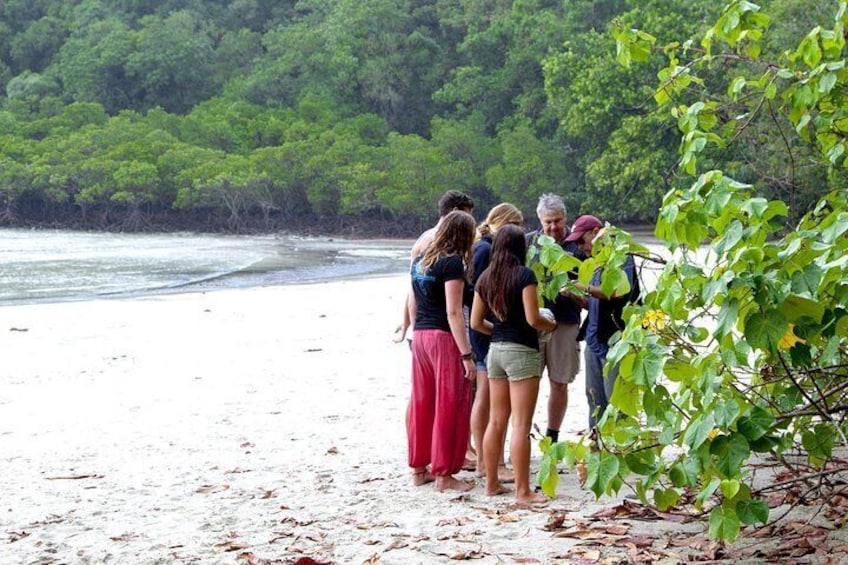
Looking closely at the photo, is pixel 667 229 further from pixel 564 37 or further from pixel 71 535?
pixel 564 37

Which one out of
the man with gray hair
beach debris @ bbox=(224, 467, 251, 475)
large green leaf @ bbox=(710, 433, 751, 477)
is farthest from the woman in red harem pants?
large green leaf @ bbox=(710, 433, 751, 477)

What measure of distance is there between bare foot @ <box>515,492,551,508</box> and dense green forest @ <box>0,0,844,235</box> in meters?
36.1

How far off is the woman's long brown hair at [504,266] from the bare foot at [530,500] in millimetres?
841

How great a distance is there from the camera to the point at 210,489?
5.66 meters

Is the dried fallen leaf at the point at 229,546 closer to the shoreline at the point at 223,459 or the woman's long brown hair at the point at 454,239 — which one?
the shoreline at the point at 223,459

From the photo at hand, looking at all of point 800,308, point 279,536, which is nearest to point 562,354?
point 279,536

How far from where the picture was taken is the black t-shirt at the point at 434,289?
540 cm

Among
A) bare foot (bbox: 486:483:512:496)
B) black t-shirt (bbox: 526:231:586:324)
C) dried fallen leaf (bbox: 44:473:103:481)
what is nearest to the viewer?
bare foot (bbox: 486:483:512:496)

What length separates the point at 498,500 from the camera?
5.24 metres

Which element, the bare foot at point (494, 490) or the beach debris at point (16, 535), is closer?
the beach debris at point (16, 535)

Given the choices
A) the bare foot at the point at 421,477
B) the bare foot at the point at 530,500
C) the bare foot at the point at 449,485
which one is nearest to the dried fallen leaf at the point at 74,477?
the bare foot at the point at 421,477

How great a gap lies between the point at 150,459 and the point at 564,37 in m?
49.0

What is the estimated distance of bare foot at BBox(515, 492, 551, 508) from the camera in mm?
5059

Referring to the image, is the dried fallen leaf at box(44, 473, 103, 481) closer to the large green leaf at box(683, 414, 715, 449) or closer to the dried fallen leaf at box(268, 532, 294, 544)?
the dried fallen leaf at box(268, 532, 294, 544)
